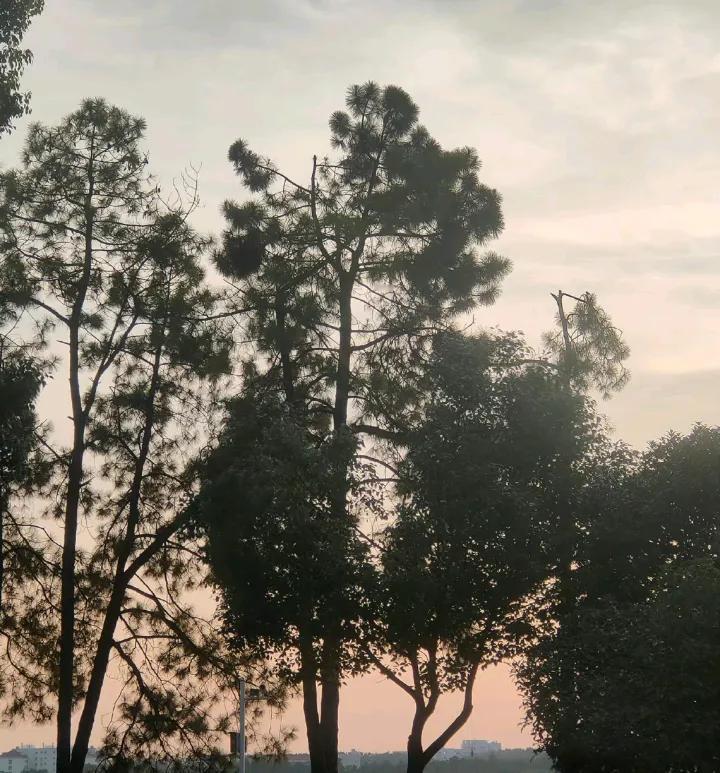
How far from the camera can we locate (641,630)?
23.0 m

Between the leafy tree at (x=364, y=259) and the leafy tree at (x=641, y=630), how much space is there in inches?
235

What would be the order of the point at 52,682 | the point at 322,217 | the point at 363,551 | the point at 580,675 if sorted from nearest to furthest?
the point at 580,675 < the point at 363,551 < the point at 52,682 < the point at 322,217

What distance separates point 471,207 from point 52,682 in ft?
48.8

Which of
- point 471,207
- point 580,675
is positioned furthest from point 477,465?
point 471,207

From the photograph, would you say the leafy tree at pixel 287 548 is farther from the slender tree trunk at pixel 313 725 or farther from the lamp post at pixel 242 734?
the lamp post at pixel 242 734

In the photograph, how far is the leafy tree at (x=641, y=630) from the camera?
72.9 ft

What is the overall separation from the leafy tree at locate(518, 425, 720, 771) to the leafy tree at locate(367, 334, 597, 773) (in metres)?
1.06

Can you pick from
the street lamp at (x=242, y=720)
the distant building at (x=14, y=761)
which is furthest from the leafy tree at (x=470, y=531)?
the distant building at (x=14, y=761)

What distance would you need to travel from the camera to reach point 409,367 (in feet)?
99.7

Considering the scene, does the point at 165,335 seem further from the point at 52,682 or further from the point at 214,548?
the point at 52,682

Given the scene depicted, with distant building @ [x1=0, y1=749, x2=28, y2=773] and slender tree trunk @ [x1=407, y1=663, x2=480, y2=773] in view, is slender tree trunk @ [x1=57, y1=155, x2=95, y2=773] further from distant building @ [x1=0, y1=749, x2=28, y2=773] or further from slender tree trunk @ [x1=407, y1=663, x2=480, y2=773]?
distant building @ [x1=0, y1=749, x2=28, y2=773]

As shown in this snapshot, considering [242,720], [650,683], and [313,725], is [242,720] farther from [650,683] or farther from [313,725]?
[650,683]

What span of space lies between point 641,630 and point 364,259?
39.1ft

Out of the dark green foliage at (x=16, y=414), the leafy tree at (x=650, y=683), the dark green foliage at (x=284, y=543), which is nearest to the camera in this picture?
the leafy tree at (x=650, y=683)
